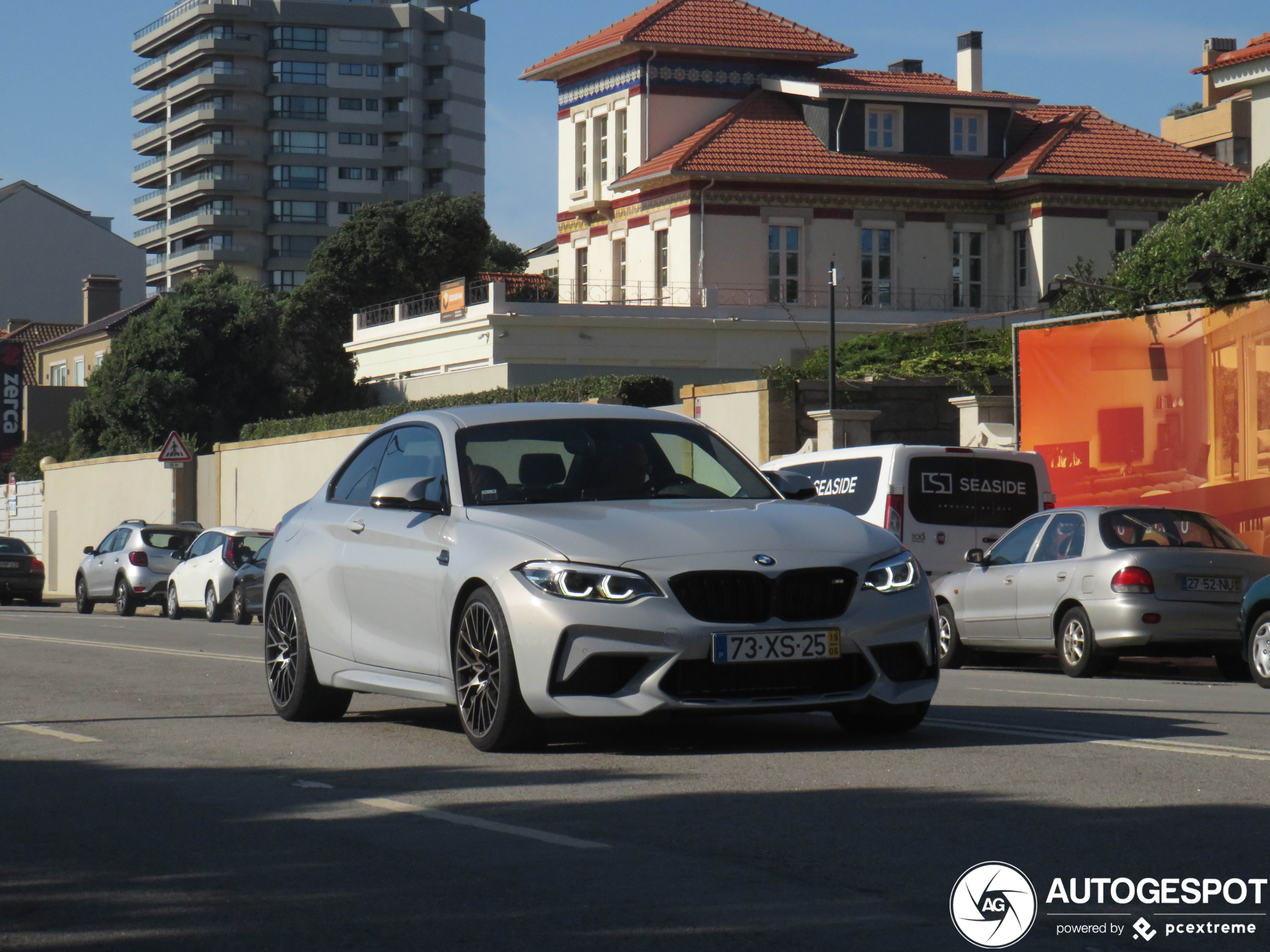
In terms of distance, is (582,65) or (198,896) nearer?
(198,896)

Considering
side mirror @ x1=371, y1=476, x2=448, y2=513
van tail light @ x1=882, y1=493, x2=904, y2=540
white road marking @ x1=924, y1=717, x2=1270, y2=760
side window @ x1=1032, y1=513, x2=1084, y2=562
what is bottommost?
white road marking @ x1=924, y1=717, x2=1270, y2=760

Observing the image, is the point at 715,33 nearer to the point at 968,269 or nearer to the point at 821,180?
the point at 821,180

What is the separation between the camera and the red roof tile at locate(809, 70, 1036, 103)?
56.8m

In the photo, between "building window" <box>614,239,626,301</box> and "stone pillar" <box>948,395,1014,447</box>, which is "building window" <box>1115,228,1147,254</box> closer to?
"building window" <box>614,239,626,301</box>

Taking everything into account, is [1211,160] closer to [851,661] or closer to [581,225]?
[581,225]

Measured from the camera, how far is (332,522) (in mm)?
9781

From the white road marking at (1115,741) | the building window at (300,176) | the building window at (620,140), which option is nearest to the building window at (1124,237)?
the building window at (620,140)

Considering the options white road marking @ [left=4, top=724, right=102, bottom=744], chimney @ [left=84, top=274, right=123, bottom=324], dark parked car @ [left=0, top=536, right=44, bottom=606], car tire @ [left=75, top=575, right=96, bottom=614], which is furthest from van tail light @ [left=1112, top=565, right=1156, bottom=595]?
chimney @ [left=84, top=274, right=123, bottom=324]

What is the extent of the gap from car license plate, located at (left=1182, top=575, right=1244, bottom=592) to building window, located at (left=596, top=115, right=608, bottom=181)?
45108 millimetres

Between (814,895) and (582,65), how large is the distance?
55.8m

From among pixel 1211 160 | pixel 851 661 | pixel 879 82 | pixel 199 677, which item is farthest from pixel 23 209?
pixel 851 661

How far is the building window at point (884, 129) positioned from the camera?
56969 millimetres

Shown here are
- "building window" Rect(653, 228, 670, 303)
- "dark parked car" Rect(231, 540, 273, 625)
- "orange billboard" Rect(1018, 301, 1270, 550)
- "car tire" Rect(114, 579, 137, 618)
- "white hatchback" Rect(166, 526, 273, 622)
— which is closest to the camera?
"orange billboard" Rect(1018, 301, 1270, 550)

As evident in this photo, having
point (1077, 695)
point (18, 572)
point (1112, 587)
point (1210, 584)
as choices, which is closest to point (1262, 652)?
point (1210, 584)
